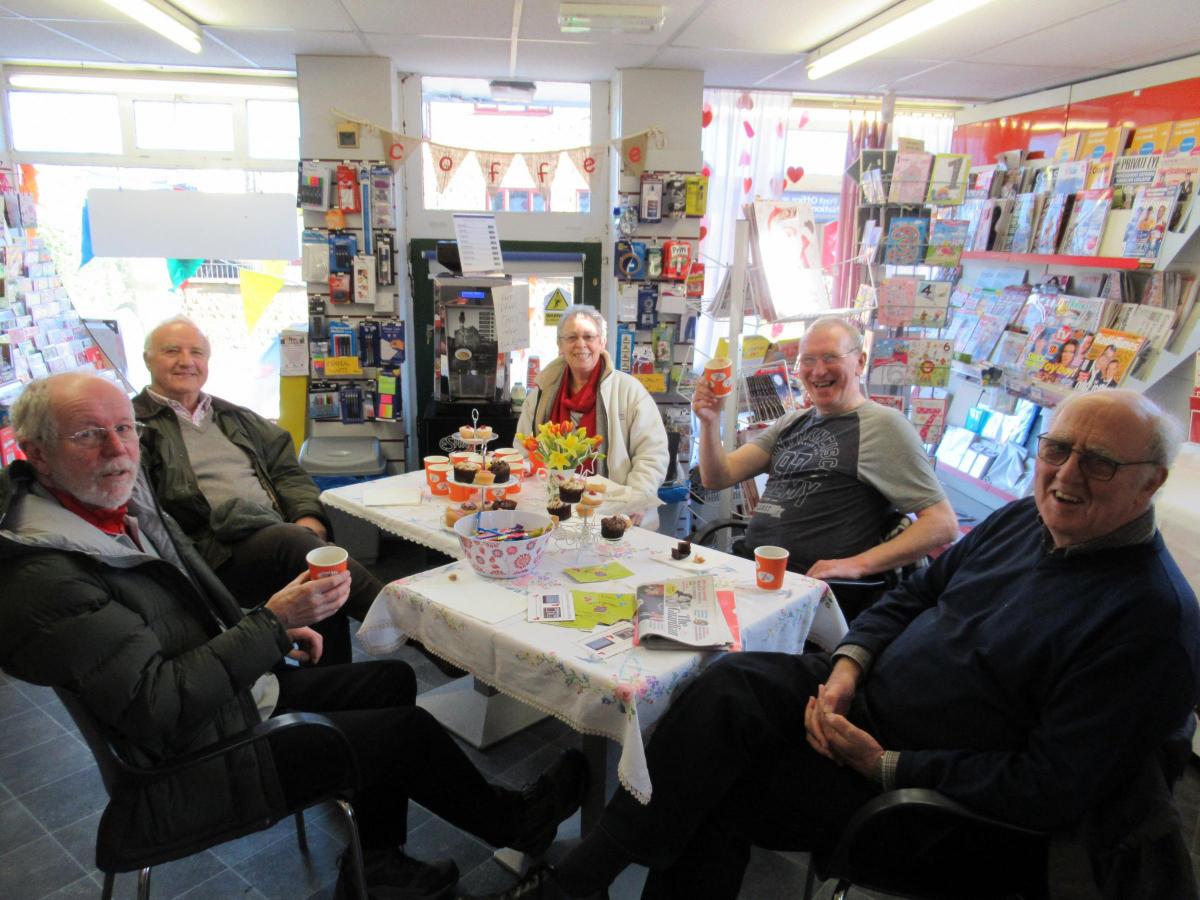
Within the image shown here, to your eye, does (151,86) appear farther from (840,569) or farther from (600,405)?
(840,569)

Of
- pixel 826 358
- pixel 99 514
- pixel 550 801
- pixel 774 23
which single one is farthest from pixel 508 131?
pixel 550 801

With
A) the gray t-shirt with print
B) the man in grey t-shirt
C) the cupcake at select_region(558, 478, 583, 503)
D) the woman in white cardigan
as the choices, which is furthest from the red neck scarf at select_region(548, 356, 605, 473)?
the cupcake at select_region(558, 478, 583, 503)

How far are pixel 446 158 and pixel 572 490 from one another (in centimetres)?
284

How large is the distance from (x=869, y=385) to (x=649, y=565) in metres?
2.32

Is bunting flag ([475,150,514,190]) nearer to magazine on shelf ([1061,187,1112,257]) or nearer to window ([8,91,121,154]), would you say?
window ([8,91,121,154])

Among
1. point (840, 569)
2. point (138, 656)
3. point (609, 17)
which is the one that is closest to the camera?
point (138, 656)

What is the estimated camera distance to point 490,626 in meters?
1.72

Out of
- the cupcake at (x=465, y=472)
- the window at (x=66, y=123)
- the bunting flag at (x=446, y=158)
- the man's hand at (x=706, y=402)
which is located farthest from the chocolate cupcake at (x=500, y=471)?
the window at (x=66, y=123)

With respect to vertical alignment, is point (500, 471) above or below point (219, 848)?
above

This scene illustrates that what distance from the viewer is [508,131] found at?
4.57 meters

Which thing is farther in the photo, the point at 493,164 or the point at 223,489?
the point at 493,164

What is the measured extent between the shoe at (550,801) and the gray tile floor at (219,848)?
0.18 m

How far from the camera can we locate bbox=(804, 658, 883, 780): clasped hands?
5.17 feet

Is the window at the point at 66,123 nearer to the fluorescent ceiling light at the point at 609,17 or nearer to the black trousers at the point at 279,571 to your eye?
the fluorescent ceiling light at the point at 609,17
